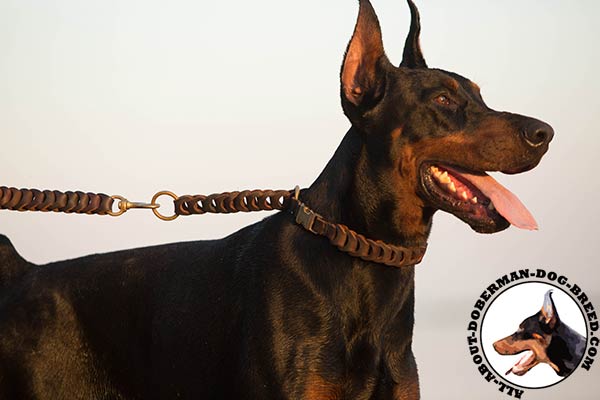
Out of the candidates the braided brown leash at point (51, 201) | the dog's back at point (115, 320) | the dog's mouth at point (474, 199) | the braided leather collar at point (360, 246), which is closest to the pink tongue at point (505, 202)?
the dog's mouth at point (474, 199)

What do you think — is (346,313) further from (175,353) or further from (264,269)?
(175,353)

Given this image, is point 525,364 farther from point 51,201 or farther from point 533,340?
point 51,201

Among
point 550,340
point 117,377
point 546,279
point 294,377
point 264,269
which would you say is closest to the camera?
point 294,377

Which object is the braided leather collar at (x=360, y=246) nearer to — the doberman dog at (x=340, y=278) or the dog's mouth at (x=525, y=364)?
the doberman dog at (x=340, y=278)

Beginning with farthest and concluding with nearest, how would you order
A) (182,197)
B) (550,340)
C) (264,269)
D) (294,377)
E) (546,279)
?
(546,279)
(550,340)
(182,197)
(264,269)
(294,377)

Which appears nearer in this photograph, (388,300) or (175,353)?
(388,300)

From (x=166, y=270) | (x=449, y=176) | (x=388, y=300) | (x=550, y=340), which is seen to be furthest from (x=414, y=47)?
(x=550, y=340)

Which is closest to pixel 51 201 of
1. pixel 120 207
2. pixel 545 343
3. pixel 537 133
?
pixel 120 207

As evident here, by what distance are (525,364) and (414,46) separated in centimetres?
378

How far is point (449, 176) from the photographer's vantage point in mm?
4461

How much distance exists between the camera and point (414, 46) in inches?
205

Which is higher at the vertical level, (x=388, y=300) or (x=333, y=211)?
(x=333, y=211)

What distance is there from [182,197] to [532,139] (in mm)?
2027

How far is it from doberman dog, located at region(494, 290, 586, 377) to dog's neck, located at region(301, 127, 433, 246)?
3185 mm
